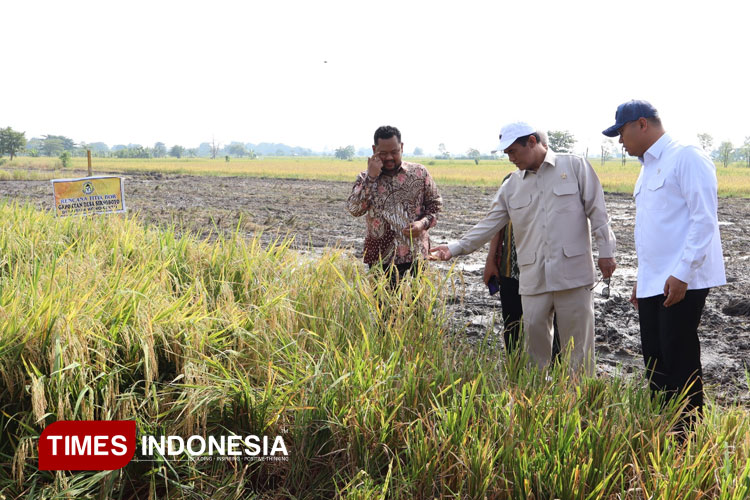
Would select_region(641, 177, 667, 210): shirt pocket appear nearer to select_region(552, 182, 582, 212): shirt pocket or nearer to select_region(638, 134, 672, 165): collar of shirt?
select_region(638, 134, 672, 165): collar of shirt

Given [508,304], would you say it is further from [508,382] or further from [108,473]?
[108,473]

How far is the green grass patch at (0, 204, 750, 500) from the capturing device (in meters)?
2.05

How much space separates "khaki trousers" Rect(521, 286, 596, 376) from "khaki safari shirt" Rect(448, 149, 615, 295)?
80mm

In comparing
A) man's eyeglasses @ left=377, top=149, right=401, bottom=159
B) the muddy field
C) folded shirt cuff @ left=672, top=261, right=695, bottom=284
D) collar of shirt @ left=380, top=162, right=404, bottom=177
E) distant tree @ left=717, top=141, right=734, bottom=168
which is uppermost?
distant tree @ left=717, top=141, right=734, bottom=168

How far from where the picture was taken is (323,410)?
2.33 meters

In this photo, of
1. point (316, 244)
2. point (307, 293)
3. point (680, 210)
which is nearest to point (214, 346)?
point (307, 293)

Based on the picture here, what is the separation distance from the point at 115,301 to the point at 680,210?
2.52m

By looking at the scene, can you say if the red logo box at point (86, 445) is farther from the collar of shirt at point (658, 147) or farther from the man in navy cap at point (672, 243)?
the collar of shirt at point (658, 147)

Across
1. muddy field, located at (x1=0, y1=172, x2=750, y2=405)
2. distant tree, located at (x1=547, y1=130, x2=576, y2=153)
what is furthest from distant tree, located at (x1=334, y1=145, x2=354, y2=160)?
muddy field, located at (x1=0, y1=172, x2=750, y2=405)

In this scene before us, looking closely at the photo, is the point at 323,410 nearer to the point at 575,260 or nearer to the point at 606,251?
the point at 575,260

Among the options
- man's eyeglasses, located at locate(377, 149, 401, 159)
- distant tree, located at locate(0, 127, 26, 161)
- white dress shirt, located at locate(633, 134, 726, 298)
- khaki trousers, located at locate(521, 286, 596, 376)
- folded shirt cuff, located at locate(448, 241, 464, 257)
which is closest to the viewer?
white dress shirt, located at locate(633, 134, 726, 298)

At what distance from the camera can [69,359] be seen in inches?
92.4

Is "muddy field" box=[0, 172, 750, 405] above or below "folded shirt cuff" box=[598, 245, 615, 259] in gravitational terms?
below

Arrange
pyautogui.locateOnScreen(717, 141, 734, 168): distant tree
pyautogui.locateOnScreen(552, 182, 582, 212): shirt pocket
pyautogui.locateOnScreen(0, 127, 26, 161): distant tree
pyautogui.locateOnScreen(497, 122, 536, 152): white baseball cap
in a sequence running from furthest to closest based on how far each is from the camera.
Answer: pyautogui.locateOnScreen(0, 127, 26, 161): distant tree < pyautogui.locateOnScreen(717, 141, 734, 168): distant tree < pyautogui.locateOnScreen(552, 182, 582, 212): shirt pocket < pyautogui.locateOnScreen(497, 122, 536, 152): white baseball cap
